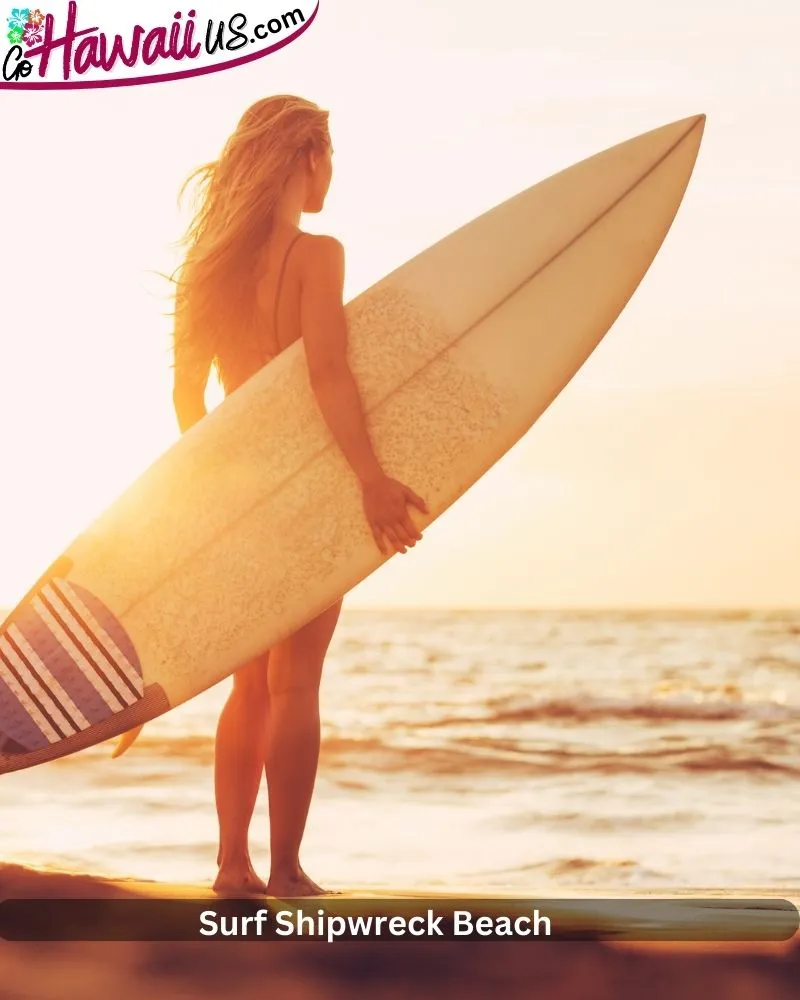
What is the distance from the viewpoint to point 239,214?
115 inches

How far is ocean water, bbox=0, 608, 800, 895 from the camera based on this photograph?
18.8ft

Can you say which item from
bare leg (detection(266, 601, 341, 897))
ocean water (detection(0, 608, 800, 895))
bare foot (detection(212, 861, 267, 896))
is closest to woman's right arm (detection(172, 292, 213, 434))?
bare leg (detection(266, 601, 341, 897))

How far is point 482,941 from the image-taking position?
2502mm

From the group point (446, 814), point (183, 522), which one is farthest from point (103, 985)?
point (446, 814)

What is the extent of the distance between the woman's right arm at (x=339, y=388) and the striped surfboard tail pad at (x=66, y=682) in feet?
2.32

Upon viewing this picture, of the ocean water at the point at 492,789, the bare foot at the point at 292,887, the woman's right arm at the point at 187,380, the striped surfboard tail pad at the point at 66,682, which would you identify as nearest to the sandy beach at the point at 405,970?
the bare foot at the point at 292,887

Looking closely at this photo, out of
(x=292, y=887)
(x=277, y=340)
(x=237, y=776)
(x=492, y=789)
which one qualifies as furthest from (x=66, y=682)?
(x=492, y=789)

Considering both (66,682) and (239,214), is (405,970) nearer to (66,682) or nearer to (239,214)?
(66,682)

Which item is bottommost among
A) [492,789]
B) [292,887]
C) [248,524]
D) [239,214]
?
[292,887]

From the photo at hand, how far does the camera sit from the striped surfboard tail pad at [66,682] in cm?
317

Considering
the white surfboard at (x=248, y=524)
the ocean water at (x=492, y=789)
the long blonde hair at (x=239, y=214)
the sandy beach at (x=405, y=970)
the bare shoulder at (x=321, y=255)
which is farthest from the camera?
the ocean water at (x=492, y=789)

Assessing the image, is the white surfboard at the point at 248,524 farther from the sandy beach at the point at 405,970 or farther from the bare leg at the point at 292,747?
the sandy beach at the point at 405,970

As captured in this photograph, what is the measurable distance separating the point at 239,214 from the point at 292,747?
114cm

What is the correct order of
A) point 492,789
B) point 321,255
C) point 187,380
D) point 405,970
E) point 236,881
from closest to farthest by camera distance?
point 405,970, point 321,255, point 236,881, point 187,380, point 492,789
